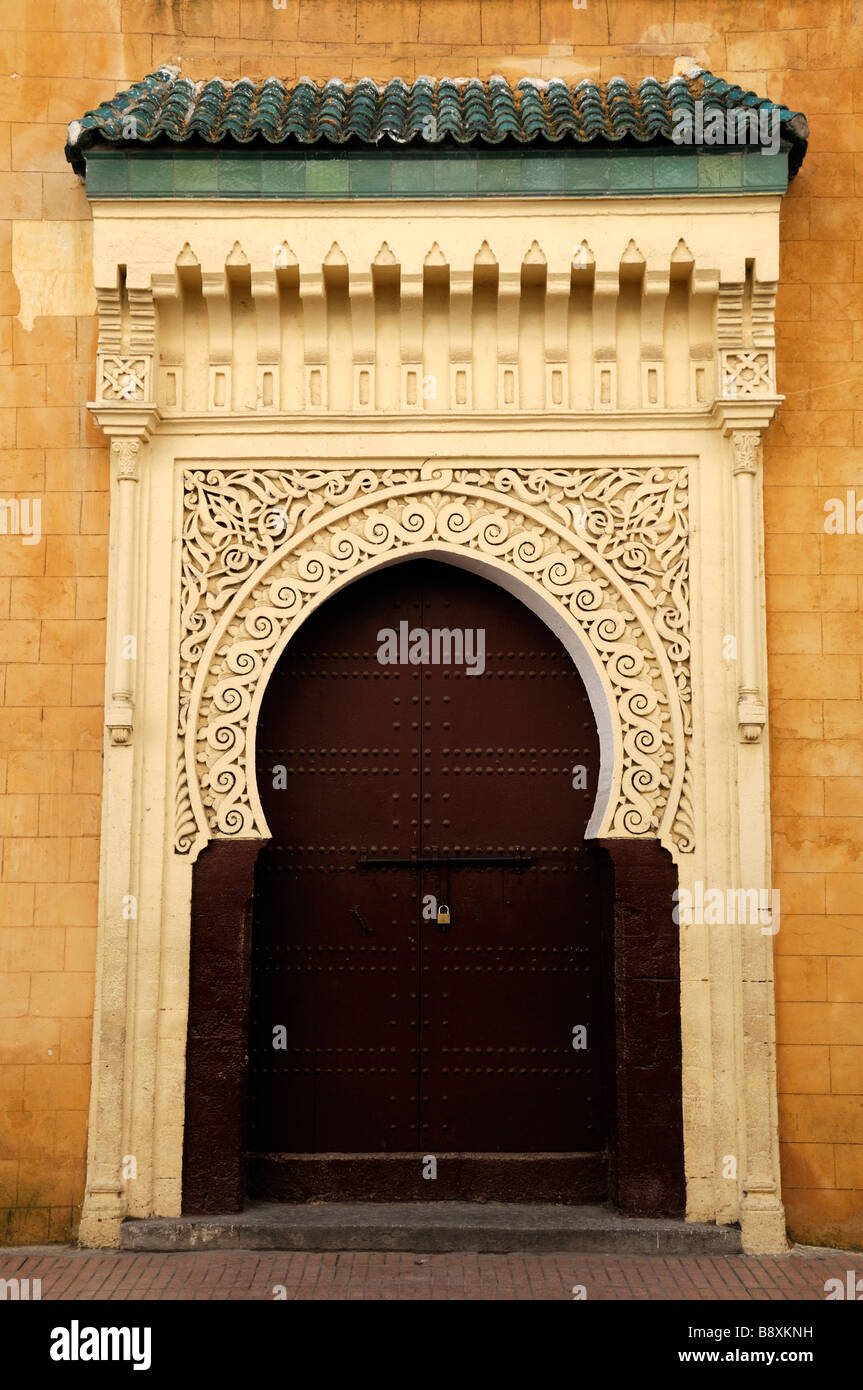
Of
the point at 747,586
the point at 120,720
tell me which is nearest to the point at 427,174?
the point at 747,586

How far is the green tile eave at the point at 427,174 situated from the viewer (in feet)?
19.6

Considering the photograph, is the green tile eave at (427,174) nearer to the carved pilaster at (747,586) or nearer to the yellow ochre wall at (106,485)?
the yellow ochre wall at (106,485)

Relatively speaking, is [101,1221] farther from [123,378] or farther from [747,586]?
[747,586]

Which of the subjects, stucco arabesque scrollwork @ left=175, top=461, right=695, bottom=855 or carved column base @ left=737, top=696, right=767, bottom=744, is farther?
stucco arabesque scrollwork @ left=175, top=461, right=695, bottom=855

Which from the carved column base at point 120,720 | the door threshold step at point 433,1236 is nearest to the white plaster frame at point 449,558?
the carved column base at point 120,720

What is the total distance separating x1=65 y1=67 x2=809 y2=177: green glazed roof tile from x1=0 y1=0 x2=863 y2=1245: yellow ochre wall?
0.84 feet

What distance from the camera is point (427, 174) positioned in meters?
5.98

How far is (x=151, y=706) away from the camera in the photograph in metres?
6.05

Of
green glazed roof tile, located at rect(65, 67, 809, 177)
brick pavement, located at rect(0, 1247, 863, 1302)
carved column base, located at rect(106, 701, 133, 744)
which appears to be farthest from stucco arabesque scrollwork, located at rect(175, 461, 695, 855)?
brick pavement, located at rect(0, 1247, 863, 1302)

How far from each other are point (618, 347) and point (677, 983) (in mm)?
3022

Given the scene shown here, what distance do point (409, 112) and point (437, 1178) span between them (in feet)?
16.5

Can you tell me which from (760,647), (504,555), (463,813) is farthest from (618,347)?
(463,813)

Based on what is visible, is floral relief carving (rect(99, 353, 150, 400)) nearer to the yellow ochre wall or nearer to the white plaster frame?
the white plaster frame

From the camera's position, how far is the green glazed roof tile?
5898 millimetres
